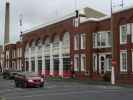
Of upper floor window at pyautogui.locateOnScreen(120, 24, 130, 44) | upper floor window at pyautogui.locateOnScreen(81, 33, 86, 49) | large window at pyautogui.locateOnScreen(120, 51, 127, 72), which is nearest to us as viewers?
upper floor window at pyautogui.locateOnScreen(120, 24, 130, 44)

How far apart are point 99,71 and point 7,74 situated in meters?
15.0

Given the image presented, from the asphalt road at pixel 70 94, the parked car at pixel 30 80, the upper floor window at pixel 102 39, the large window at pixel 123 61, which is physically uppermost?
the upper floor window at pixel 102 39


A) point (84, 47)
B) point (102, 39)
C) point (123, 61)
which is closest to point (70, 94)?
point (123, 61)

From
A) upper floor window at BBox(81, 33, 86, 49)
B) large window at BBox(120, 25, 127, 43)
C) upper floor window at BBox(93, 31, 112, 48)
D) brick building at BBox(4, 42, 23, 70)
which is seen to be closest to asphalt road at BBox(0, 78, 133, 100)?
large window at BBox(120, 25, 127, 43)

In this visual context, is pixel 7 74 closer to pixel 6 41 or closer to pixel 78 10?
pixel 78 10

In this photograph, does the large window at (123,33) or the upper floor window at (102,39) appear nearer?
the large window at (123,33)

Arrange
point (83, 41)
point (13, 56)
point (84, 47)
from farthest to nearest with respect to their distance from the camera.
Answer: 1. point (13, 56)
2. point (83, 41)
3. point (84, 47)

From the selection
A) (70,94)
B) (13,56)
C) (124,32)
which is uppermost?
(124,32)

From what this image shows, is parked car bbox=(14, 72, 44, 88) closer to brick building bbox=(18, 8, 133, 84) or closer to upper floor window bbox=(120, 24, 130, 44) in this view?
brick building bbox=(18, 8, 133, 84)

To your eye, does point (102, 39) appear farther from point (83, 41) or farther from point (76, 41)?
point (76, 41)

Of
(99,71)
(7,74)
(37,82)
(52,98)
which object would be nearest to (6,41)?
(7,74)

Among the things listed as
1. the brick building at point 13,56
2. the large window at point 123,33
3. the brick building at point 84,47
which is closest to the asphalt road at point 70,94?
the brick building at point 84,47

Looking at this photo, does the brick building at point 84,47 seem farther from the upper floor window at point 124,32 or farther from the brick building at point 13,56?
the brick building at point 13,56

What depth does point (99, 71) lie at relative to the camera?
60.1m
